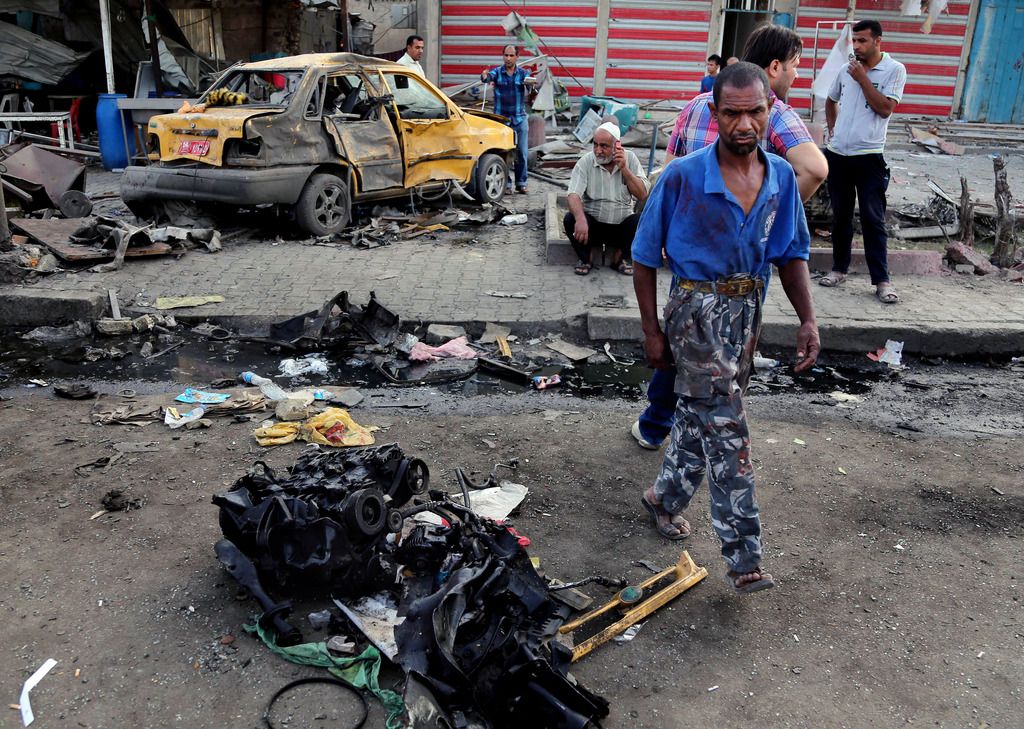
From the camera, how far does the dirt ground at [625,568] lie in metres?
2.66

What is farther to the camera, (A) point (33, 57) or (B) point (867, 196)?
Result: (A) point (33, 57)

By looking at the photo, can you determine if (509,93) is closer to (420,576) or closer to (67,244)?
(67,244)

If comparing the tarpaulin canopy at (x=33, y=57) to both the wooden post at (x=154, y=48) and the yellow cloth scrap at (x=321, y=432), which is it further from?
the yellow cloth scrap at (x=321, y=432)

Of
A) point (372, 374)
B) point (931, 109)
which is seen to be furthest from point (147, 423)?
point (931, 109)

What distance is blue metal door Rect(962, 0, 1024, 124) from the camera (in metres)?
17.2

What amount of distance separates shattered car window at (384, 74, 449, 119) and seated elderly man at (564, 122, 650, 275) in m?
3.08

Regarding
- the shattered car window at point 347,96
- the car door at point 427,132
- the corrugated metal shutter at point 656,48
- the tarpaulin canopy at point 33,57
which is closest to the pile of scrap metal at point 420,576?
the shattered car window at point 347,96

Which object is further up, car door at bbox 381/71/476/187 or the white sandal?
car door at bbox 381/71/476/187

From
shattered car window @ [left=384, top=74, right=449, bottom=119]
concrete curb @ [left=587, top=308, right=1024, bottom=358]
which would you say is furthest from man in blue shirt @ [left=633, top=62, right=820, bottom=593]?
shattered car window @ [left=384, top=74, right=449, bottom=119]

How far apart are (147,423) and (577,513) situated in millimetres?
2489

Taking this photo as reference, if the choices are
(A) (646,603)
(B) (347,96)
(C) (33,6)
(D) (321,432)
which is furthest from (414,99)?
(C) (33,6)

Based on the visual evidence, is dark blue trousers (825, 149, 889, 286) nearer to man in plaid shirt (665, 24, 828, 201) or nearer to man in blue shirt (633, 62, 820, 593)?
man in plaid shirt (665, 24, 828, 201)

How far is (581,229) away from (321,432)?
347 centimetres

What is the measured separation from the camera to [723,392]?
303 centimetres
